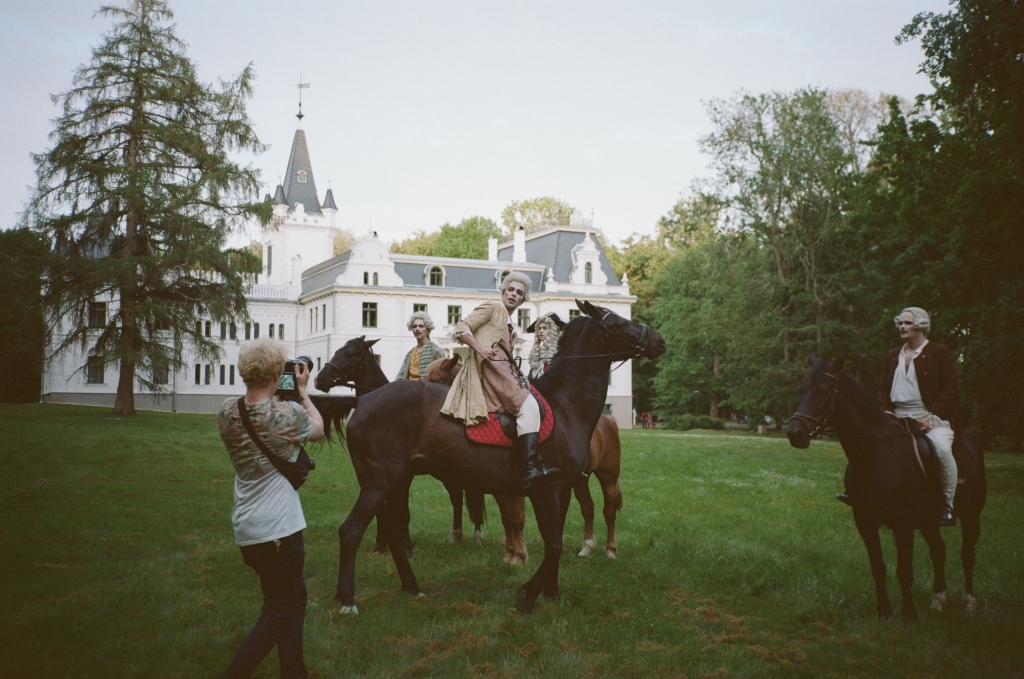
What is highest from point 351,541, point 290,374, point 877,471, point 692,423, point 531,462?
point 290,374

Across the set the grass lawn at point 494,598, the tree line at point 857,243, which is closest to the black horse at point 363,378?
the grass lawn at point 494,598

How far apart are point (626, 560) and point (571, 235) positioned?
54.9m

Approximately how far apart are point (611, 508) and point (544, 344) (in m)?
2.11

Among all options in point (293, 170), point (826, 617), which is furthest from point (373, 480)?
point (293, 170)

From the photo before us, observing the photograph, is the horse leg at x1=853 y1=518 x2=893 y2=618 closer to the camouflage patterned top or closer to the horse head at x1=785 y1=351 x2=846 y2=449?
the horse head at x1=785 y1=351 x2=846 y2=449

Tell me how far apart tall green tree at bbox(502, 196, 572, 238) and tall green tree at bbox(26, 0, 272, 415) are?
4455 centimetres

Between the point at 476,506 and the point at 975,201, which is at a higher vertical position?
the point at 975,201

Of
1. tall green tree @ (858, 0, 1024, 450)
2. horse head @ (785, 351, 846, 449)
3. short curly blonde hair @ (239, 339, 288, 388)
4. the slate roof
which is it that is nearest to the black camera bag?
short curly blonde hair @ (239, 339, 288, 388)

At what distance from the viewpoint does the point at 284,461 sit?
14.9 feet

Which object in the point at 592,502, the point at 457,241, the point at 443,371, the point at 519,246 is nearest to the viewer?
the point at 443,371

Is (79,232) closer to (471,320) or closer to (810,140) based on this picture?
(471,320)

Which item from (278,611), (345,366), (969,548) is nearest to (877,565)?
(969,548)

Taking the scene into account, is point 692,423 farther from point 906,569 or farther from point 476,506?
point 906,569

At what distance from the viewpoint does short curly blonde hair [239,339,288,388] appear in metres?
4.44
